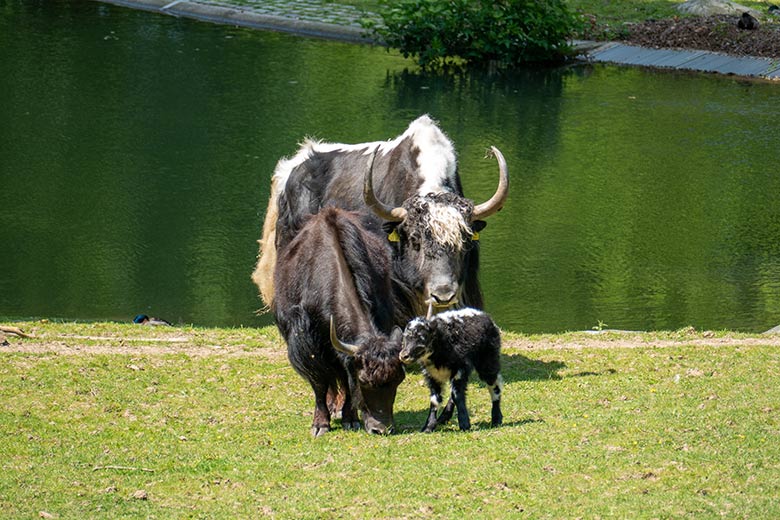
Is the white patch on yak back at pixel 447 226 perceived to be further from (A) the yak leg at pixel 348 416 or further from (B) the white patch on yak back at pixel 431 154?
(A) the yak leg at pixel 348 416

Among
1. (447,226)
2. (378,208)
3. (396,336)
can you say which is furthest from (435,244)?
(396,336)

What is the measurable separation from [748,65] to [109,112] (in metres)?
14.8

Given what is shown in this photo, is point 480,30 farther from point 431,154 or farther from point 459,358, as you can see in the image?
point 459,358

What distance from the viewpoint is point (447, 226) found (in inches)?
398

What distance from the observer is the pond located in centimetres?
1691

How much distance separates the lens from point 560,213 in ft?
66.3

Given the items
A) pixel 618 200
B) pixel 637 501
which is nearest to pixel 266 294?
pixel 637 501

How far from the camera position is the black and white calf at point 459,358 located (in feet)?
28.6

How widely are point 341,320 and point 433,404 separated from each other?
90cm

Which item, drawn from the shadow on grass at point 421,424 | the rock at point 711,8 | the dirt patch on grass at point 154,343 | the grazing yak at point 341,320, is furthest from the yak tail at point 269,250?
the rock at point 711,8

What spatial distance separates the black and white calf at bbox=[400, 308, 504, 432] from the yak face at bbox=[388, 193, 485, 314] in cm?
98

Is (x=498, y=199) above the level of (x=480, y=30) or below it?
above

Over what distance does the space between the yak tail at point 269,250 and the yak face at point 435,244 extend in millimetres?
3131

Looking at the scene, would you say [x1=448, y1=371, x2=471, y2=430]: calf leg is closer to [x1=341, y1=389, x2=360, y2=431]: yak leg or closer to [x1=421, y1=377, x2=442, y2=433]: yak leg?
[x1=421, y1=377, x2=442, y2=433]: yak leg
